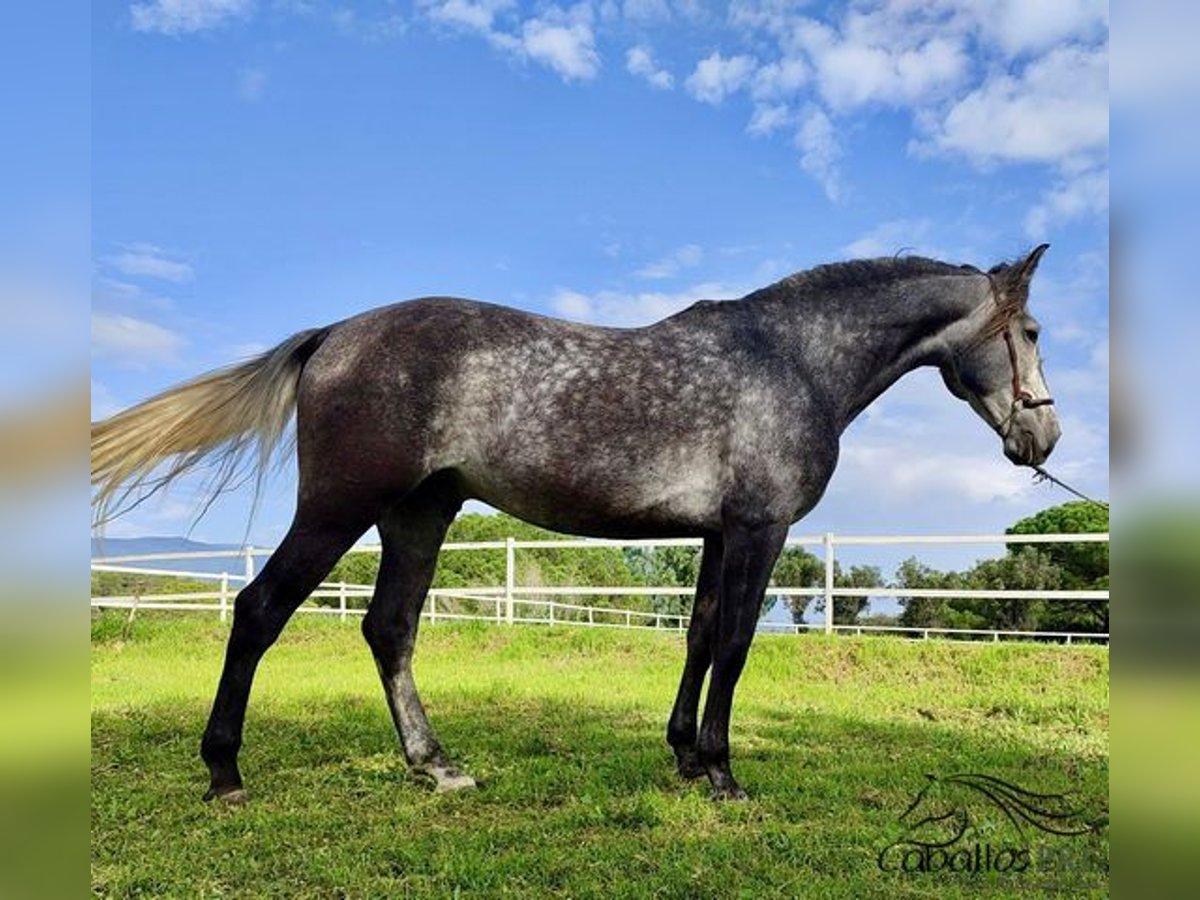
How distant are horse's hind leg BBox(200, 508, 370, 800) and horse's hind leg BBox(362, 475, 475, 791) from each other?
0.59m

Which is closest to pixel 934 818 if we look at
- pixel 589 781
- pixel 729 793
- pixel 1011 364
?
pixel 729 793

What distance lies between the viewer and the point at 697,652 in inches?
190

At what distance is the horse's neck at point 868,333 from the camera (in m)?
4.75

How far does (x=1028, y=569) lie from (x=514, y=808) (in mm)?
25888

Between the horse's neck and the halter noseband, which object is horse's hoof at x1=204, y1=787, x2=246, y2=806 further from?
the halter noseband

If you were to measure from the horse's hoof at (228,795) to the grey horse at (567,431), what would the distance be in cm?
3

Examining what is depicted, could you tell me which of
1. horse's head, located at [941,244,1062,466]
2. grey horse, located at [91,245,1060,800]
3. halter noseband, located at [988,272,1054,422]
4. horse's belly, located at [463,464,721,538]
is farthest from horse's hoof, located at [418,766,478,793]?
halter noseband, located at [988,272,1054,422]

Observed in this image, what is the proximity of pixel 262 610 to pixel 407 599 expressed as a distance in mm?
895

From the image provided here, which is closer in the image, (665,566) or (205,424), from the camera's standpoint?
(205,424)

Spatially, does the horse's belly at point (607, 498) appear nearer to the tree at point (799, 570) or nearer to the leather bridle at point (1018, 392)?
the leather bridle at point (1018, 392)

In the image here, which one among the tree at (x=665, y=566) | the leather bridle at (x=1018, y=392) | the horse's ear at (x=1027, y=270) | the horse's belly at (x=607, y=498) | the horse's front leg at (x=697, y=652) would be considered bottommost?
the tree at (x=665, y=566)

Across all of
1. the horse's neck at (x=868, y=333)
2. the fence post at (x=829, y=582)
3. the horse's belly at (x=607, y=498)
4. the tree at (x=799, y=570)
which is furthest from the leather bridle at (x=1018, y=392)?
the tree at (x=799, y=570)

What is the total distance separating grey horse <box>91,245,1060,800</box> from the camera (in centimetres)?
418

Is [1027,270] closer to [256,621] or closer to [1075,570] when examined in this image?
[256,621]
